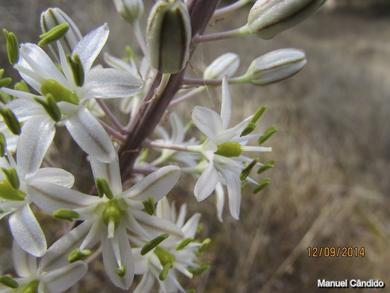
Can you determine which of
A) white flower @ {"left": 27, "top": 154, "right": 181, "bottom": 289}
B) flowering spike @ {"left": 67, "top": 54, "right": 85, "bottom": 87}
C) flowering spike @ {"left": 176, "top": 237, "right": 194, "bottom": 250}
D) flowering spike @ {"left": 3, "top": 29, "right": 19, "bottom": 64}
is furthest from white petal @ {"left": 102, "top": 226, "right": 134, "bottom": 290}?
flowering spike @ {"left": 3, "top": 29, "right": 19, "bottom": 64}

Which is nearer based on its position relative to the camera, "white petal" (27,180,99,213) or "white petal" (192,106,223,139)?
"white petal" (27,180,99,213)

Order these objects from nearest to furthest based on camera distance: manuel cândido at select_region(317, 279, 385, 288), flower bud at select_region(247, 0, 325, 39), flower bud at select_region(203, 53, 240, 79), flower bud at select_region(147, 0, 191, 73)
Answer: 1. flower bud at select_region(147, 0, 191, 73)
2. flower bud at select_region(247, 0, 325, 39)
3. flower bud at select_region(203, 53, 240, 79)
4. manuel cândido at select_region(317, 279, 385, 288)

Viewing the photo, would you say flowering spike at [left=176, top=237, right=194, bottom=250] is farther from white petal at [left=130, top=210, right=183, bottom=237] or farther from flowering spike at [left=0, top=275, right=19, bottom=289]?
flowering spike at [left=0, top=275, right=19, bottom=289]

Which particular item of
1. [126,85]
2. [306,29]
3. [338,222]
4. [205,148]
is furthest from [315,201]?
[306,29]

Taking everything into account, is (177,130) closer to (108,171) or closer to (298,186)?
Answer: (108,171)

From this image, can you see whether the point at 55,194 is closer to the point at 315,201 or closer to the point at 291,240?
the point at 291,240

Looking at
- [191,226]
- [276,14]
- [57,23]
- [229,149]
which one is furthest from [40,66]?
[191,226]
